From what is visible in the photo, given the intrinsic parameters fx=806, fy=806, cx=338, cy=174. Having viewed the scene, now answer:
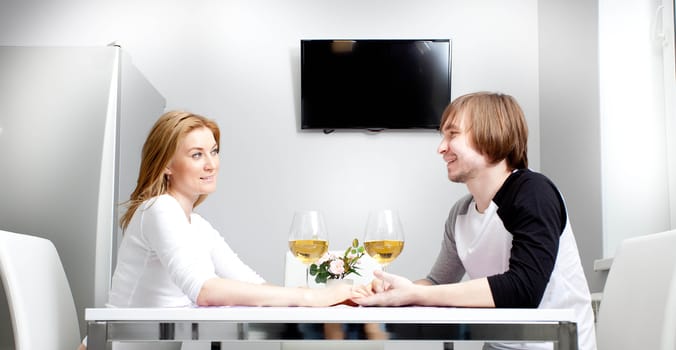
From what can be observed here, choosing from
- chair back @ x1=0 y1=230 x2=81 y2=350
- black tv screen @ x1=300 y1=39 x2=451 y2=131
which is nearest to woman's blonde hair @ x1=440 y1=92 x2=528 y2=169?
chair back @ x1=0 y1=230 x2=81 y2=350

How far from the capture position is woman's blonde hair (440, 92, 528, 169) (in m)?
1.84

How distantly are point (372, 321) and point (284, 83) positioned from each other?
2779 millimetres

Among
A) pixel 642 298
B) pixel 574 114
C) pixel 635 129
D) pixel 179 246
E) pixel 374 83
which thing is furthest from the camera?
pixel 374 83

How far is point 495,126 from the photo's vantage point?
1.84 meters

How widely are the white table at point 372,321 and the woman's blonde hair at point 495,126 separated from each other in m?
0.66

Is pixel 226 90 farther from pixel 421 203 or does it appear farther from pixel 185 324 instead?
pixel 185 324

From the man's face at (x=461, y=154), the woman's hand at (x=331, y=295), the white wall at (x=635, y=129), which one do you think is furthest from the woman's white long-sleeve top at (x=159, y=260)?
the white wall at (x=635, y=129)

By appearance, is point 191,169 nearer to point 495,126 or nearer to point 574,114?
point 495,126

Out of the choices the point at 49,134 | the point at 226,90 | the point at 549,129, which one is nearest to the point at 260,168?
the point at 226,90

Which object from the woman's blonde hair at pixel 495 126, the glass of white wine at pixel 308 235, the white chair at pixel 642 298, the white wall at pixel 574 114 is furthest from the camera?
the white wall at pixel 574 114

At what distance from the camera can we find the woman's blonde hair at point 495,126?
184 centimetres

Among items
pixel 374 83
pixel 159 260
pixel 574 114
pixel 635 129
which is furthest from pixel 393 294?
pixel 374 83

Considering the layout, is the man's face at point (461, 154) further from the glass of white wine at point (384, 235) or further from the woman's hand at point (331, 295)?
the woman's hand at point (331, 295)

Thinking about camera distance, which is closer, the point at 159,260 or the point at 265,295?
the point at 265,295
